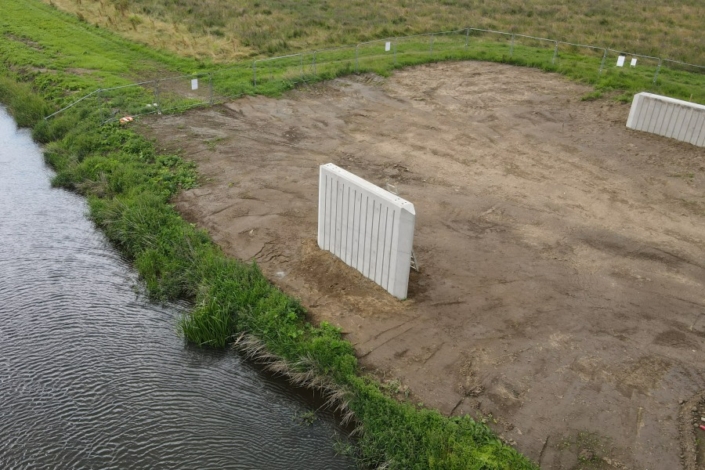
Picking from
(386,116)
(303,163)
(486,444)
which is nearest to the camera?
(486,444)

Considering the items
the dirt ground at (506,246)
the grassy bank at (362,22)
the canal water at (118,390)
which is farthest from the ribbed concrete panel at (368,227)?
the grassy bank at (362,22)

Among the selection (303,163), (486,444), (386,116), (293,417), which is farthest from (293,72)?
(486,444)

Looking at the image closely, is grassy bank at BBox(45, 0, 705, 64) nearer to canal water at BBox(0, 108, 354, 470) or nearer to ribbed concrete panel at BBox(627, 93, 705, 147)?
ribbed concrete panel at BBox(627, 93, 705, 147)

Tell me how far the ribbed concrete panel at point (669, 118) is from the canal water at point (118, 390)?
14.8 meters

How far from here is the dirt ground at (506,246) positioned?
9391 millimetres

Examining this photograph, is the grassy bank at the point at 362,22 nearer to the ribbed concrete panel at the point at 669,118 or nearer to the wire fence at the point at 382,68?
the wire fence at the point at 382,68

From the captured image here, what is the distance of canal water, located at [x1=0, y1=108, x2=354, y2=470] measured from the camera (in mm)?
9383

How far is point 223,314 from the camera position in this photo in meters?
11.6

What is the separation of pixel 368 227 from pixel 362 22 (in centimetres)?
2454

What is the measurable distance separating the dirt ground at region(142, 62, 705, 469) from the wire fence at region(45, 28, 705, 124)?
1.17 m

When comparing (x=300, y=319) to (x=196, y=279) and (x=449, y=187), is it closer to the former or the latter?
(x=196, y=279)

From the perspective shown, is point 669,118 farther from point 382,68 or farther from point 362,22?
point 362,22

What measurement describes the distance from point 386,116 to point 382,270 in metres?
10.4

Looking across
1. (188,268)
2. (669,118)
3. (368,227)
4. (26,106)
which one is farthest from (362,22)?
(368,227)
